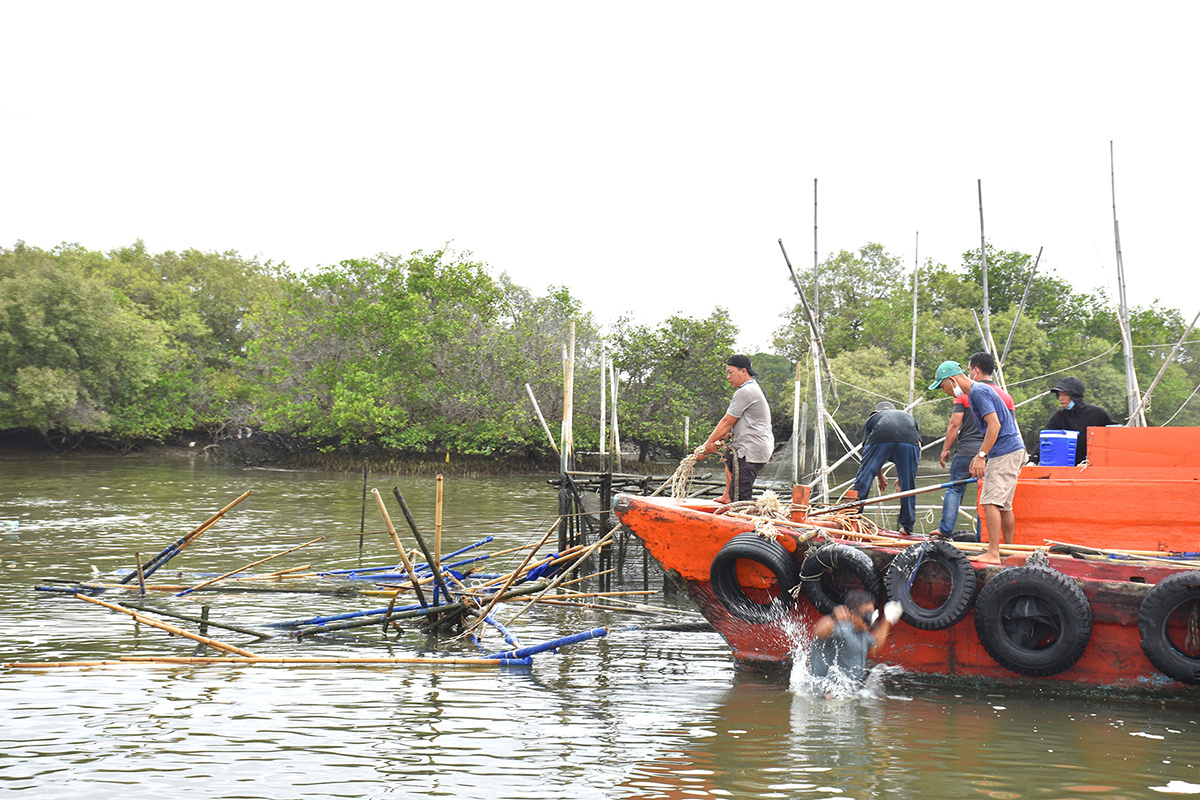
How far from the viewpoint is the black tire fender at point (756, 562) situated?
22.8 feet

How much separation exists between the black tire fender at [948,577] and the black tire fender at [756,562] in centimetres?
74

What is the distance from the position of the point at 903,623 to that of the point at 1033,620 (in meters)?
0.89

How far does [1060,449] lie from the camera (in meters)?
8.60

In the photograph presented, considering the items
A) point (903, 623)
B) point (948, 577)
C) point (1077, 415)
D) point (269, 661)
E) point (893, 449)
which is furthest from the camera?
point (893, 449)

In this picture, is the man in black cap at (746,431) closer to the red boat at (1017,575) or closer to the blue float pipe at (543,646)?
the red boat at (1017,575)

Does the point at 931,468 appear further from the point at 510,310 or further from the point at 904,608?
the point at 904,608

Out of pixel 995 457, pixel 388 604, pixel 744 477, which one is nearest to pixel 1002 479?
pixel 995 457

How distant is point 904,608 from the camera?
6699mm

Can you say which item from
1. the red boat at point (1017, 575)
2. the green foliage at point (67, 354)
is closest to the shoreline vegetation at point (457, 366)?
the green foliage at point (67, 354)

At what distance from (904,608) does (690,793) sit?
2660 millimetres

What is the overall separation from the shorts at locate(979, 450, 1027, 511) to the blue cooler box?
5.22 feet

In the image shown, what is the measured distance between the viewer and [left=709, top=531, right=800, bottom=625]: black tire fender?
22.8ft

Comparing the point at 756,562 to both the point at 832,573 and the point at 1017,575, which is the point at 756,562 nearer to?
the point at 832,573

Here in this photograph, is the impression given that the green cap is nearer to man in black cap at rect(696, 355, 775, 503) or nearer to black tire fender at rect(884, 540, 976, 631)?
man in black cap at rect(696, 355, 775, 503)
